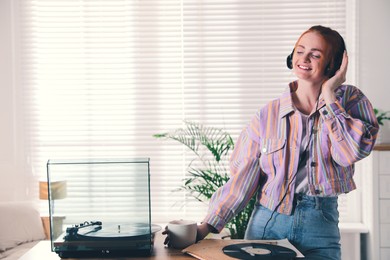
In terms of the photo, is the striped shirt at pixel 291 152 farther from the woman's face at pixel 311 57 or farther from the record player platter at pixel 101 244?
the record player platter at pixel 101 244

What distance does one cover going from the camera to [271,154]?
176cm

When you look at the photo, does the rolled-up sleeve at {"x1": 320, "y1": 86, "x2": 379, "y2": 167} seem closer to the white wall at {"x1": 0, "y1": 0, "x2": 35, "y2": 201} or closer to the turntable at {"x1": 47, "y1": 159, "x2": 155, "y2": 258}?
the turntable at {"x1": 47, "y1": 159, "x2": 155, "y2": 258}

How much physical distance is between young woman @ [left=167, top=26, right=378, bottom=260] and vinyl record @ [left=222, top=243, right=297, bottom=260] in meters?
0.23

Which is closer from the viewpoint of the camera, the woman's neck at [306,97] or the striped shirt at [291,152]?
the striped shirt at [291,152]

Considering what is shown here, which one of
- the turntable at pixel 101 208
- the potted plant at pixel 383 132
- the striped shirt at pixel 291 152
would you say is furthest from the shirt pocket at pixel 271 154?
the potted plant at pixel 383 132

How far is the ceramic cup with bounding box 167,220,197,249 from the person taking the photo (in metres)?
1.59

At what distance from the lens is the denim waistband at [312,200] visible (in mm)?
1669

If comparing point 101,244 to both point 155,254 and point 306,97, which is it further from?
point 306,97

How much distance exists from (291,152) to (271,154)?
7 centimetres

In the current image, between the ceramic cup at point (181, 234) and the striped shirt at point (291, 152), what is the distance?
14 centimetres

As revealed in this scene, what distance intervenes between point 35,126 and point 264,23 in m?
1.96

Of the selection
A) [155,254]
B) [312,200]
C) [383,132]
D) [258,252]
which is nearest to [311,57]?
[312,200]

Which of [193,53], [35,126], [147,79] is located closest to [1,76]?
[35,126]

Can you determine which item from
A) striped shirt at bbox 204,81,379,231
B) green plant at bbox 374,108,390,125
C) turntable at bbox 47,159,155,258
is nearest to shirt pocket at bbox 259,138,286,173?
striped shirt at bbox 204,81,379,231
